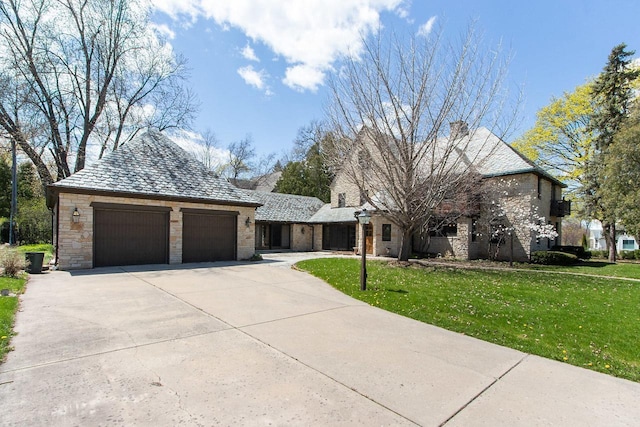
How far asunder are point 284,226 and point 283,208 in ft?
4.90

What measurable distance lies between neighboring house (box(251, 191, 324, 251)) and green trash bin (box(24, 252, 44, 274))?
546 inches

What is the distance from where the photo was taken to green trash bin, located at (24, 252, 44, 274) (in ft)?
32.9

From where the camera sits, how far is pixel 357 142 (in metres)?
13.5

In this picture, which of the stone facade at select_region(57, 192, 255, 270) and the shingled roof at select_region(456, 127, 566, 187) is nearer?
the stone facade at select_region(57, 192, 255, 270)

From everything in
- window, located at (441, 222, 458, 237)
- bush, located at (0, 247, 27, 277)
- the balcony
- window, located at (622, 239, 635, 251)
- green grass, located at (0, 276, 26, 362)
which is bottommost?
window, located at (622, 239, 635, 251)

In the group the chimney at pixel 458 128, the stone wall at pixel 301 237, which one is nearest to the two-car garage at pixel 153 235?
the stone wall at pixel 301 237

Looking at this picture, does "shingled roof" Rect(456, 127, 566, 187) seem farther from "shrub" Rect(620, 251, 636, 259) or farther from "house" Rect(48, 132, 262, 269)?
"house" Rect(48, 132, 262, 269)

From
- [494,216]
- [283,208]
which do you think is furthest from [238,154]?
[494,216]

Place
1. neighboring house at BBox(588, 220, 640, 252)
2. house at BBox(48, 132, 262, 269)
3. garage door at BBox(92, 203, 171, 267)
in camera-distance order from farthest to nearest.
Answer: neighboring house at BBox(588, 220, 640, 252), garage door at BBox(92, 203, 171, 267), house at BBox(48, 132, 262, 269)

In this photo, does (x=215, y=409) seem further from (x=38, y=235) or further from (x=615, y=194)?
(x=38, y=235)

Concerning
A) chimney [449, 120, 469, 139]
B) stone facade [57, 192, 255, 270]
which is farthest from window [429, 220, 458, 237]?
stone facade [57, 192, 255, 270]

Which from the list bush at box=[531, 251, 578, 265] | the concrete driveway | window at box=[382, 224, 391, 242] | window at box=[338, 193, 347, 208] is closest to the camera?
the concrete driveway

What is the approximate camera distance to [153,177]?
1389cm

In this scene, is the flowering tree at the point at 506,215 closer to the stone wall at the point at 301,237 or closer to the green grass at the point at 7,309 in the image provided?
the stone wall at the point at 301,237
